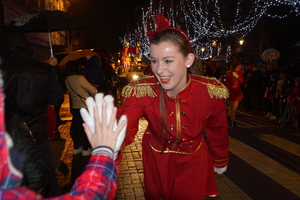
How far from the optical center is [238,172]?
17.5 feet

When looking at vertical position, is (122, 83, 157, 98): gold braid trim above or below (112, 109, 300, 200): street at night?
above

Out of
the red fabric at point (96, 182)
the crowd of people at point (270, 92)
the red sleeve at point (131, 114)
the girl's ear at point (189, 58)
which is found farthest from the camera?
the crowd of people at point (270, 92)

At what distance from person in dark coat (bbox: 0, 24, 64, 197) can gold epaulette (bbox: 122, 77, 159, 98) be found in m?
1.05

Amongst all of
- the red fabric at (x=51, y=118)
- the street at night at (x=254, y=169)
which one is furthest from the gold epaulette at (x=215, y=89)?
the red fabric at (x=51, y=118)

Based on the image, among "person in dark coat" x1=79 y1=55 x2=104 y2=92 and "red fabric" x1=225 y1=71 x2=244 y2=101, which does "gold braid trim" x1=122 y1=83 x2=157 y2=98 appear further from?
"red fabric" x1=225 y1=71 x2=244 y2=101

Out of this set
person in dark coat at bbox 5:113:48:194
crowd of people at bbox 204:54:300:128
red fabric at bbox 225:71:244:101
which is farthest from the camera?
crowd of people at bbox 204:54:300:128

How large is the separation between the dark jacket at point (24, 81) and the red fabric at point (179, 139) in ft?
3.58

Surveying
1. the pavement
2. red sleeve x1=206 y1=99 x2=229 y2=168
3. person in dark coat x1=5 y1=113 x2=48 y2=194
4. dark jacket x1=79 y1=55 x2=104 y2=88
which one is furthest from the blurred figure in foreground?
dark jacket x1=79 y1=55 x2=104 y2=88

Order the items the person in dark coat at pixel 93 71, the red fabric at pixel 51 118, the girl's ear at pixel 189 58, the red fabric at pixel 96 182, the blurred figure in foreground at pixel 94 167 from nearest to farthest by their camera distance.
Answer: the blurred figure in foreground at pixel 94 167 < the red fabric at pixel 96 182 < the girl's ear at pixel 189 58 < the red fabric at pixel 51 118 < the person in dark coat at pixel 93 71

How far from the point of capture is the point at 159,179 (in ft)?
8.22

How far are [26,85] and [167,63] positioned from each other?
1510mm

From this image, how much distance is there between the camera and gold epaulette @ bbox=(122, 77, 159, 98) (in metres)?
2.54

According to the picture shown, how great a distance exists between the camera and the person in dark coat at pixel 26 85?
286cm

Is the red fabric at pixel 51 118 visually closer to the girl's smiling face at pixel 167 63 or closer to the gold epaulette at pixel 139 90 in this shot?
the gold epaulette at pixel 139 90
